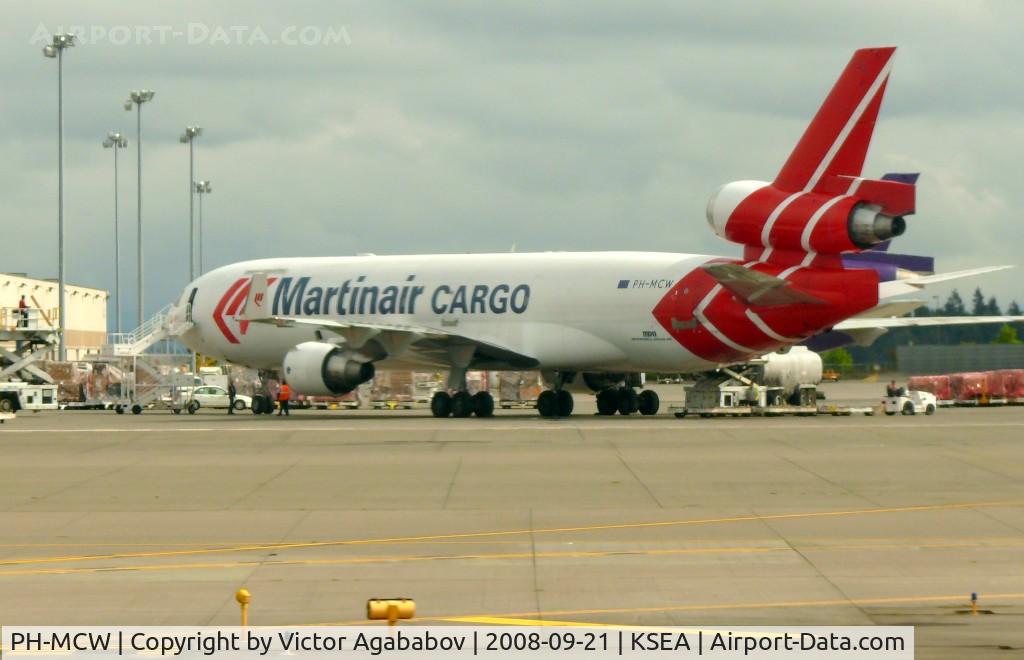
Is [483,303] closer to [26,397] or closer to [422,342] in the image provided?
[422,342]

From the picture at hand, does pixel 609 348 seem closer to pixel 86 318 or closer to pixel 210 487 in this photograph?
pixel 210 487

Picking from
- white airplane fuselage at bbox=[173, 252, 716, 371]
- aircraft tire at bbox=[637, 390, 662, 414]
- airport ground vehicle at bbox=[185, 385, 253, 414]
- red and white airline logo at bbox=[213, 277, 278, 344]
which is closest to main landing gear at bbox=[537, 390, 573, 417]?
white airplane fuselage at bbox=[173, 252, 716, 371]

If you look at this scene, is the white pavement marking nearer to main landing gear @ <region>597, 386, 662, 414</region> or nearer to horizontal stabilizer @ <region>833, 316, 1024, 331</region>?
main landing gear @ <region>597, 386, 662, 414</region>

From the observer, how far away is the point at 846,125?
36.5 meters

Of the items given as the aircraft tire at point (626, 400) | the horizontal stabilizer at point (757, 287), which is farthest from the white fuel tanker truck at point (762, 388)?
the horizontal stabilizer at point (757, 287)

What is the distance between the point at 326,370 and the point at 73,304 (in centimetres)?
6854

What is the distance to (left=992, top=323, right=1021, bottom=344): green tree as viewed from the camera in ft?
422

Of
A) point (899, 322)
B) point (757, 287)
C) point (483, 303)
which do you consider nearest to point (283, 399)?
point (483, 303)

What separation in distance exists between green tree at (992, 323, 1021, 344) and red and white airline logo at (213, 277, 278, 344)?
92.8 metres

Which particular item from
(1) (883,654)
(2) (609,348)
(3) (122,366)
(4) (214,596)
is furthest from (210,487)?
(3) (122,366)

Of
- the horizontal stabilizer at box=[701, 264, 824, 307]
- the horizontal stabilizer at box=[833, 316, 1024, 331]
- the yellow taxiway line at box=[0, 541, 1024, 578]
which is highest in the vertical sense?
the horizontal stabilizer at box=[701, 264, 824, 307]

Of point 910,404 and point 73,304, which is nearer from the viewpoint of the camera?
point 910,404

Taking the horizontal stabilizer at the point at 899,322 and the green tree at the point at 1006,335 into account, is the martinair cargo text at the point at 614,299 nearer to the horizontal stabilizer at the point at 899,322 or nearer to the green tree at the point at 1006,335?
the horizontal stabilizer at the point at 899,322

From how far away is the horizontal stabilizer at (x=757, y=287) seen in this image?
36750 millimetres
